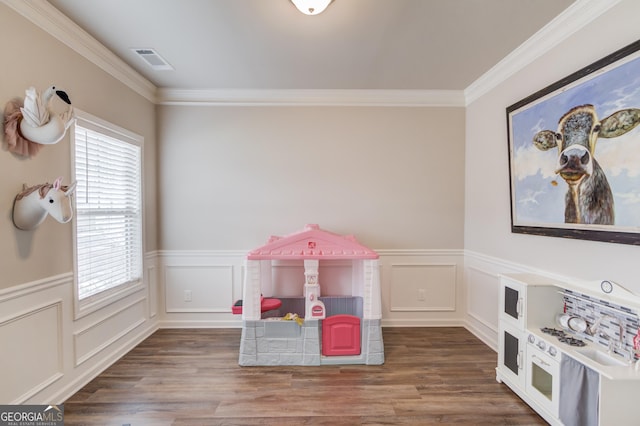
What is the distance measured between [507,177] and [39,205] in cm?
351

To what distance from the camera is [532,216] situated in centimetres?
229

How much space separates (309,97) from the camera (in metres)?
3.26

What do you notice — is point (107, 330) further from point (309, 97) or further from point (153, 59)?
point (309, 97)

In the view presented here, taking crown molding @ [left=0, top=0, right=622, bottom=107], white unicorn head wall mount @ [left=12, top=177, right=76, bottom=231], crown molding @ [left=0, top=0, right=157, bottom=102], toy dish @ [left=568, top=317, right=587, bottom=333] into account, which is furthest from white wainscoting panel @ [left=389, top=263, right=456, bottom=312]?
crown molding @ [left=0, top=0, right=157, bottom=102]

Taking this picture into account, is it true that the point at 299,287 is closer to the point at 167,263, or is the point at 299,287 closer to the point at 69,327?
the point at 167,263

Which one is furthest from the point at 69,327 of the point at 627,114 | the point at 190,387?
the point at 627,114

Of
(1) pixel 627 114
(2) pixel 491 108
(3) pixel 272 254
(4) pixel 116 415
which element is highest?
(2) pixel 491 108

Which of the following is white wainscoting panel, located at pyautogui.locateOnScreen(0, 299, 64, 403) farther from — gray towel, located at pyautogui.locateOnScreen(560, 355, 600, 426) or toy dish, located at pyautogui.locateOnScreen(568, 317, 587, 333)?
toy dish, located at pyautogui.locateOnScreen(568, 317, 587, 333)

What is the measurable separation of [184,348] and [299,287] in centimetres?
129

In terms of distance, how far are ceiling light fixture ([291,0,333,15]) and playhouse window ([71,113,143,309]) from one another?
1.83 metres

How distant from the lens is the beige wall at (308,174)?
3.28 metres

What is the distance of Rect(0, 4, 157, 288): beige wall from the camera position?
170 centimetres

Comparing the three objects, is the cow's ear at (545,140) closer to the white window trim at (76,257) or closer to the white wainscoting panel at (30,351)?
the white window trim at (76,257)

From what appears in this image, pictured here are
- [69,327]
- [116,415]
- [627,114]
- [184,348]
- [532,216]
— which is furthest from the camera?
[184,348]
